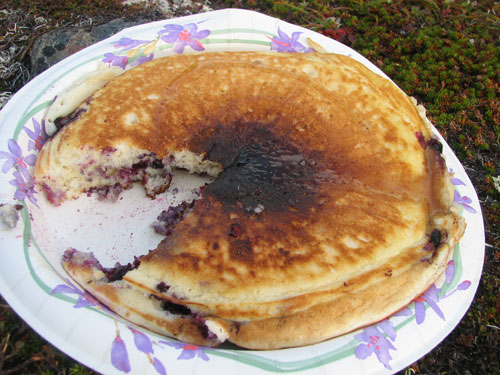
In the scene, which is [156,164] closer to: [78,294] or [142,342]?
[78,294]

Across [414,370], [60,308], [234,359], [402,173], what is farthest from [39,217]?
[414,370]

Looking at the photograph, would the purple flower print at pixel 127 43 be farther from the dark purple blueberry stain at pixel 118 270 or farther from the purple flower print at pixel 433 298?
the purple flower print at pixel 433 298

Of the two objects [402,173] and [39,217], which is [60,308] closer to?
[39,217]

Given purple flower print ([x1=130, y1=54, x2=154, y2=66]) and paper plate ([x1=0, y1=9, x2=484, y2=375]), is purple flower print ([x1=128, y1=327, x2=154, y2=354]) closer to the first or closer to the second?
paper plate ([x1=0, y1=9, x2=484, y2=375])

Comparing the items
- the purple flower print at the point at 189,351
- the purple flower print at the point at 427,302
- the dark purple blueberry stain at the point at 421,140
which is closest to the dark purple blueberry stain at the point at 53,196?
the purple flower print at the point at 189,351

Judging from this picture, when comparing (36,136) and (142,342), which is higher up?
(36,136)

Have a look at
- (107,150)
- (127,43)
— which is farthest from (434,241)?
(127,43)
